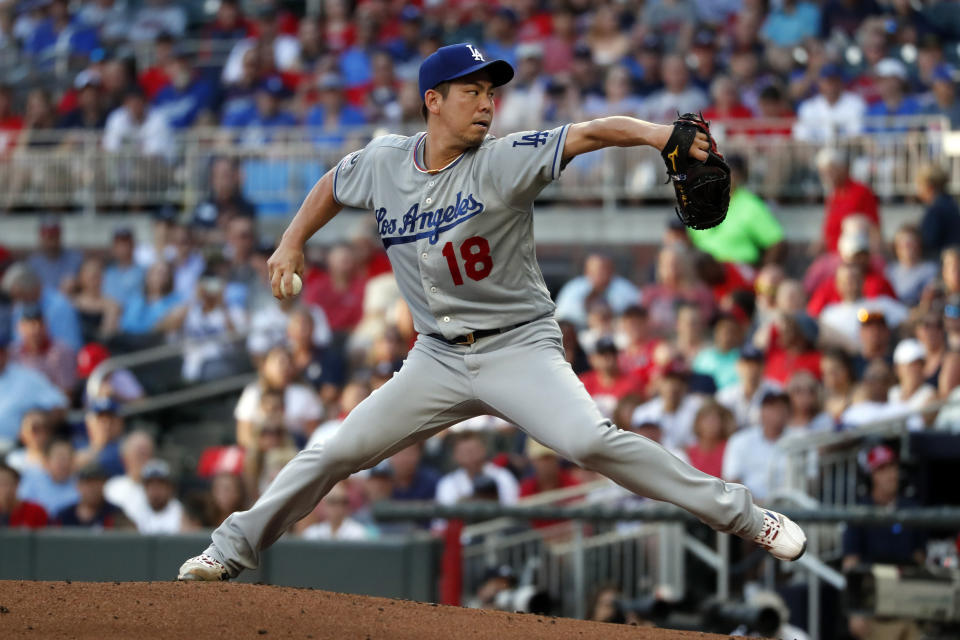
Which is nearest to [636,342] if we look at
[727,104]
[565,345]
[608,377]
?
[608,377]

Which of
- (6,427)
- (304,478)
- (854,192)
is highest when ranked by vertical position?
(854,192)

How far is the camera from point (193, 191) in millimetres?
14328

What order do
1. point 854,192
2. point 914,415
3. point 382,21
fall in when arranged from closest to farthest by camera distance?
point 914,415, point 854,192, point 382,21

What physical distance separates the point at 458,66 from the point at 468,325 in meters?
0.89

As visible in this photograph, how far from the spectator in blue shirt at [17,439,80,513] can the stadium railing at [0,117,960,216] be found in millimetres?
4296

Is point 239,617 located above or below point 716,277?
below

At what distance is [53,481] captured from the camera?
10188 millimetres

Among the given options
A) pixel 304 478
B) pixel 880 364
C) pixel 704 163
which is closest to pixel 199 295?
pixel 880 364

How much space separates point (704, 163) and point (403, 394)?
52.6 inches

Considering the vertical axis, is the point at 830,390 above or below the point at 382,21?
below

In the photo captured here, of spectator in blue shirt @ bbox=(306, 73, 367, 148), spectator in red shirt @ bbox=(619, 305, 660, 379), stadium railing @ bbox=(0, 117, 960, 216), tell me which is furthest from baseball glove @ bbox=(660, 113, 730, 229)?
spectator in blue shirt @ bbox=(306, 73, 367, 148)

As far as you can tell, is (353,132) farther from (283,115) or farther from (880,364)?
(880,364)

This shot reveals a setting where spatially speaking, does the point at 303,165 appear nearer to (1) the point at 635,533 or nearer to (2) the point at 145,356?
(2) the point at 145,356

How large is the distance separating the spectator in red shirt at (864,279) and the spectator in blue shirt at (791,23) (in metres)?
4.05
